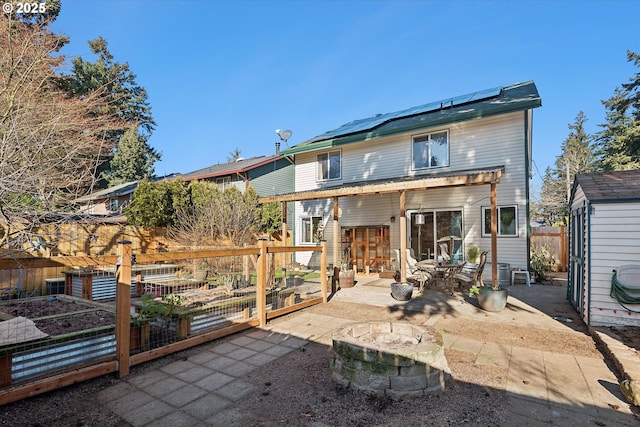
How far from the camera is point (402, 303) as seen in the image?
7.27 meters

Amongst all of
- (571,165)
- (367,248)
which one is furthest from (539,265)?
(571,165)

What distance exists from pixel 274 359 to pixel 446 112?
11.0m

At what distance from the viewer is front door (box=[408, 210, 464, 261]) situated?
10.5m

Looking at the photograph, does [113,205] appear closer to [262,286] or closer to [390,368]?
[262,286]

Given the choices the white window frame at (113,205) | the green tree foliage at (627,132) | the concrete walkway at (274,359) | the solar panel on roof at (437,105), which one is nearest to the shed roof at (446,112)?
the solar panel on roof at (437,105)

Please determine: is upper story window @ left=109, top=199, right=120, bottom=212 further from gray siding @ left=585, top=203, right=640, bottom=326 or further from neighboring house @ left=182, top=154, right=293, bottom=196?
gray siding @ left=585, top=203, right=640, bottom=326

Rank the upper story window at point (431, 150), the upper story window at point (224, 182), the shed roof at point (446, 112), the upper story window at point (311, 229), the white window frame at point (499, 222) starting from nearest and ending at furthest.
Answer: the white window frame at point (499, 222) → the shed roof at point (446, 112) → the upper story window at point (431, 150) → the upper story window at point (311, 229) → the upper story window at point (224, 182)

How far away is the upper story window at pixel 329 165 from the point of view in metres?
13.6

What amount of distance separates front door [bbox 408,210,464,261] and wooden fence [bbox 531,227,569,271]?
4.80 m

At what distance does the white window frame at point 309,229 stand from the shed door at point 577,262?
8.90 metres

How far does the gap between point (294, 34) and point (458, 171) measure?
333 inches

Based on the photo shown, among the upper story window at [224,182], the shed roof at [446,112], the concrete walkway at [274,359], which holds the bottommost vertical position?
the concrete walkway at [274,359]

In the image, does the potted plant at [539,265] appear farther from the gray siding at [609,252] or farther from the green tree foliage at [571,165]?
the green tree foliage at [571,165]

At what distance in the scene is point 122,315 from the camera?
362cm
